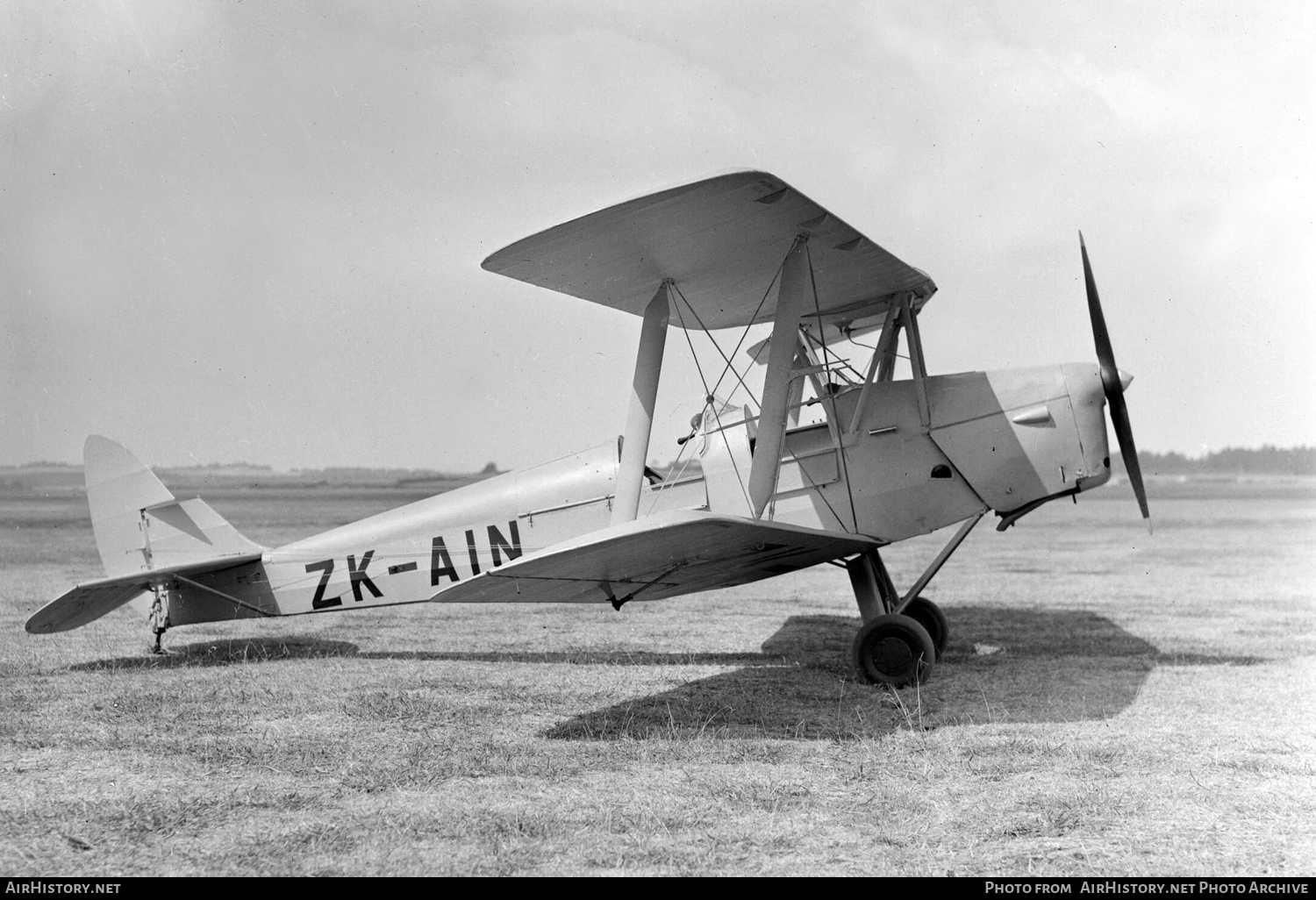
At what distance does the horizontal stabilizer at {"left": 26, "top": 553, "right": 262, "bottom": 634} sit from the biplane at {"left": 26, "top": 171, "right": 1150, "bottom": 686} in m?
0.02

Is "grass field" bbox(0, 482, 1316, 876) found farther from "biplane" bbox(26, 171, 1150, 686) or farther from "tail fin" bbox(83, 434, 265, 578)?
"tail fin" bbox(83, 434, 265, 578)

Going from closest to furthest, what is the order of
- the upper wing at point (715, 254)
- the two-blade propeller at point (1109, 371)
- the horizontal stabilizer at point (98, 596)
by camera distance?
the upper wing at point (715, 254) → the two-blade propeller at point (1109, 371) → the horizontal stabilizer at point (98, 596)

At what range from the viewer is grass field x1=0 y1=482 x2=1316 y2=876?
3328mm

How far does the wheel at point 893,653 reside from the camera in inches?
243

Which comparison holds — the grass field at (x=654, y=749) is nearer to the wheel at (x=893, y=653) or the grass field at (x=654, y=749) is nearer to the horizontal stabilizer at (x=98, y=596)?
the wheel at (x=893, y=653)

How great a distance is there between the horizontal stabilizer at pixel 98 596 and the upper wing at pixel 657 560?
3021 mm

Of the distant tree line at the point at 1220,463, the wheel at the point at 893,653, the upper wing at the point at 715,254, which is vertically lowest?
the distant tree line at the point at 1220,463

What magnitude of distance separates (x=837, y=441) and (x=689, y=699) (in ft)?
6.77

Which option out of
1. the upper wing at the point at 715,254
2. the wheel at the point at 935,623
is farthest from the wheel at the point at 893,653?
the upper wing at the point at 715,254

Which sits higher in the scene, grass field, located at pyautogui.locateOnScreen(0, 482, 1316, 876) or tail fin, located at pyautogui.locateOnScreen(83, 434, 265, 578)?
tail fin, located at pyautogui.locateOnScreen(83, 434, 265, 578)

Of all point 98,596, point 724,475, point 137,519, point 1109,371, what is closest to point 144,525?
point 137,519

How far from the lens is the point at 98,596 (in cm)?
680

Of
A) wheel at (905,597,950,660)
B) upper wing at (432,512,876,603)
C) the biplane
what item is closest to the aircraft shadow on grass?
wheel at (905,597,950,660)

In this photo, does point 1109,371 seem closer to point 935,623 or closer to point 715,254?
point 935,623
